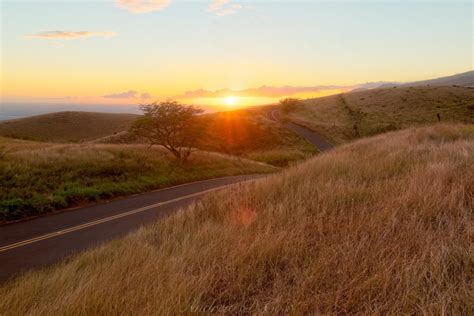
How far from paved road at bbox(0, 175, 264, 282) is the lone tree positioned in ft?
41.8

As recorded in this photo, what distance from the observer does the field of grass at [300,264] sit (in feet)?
9.34

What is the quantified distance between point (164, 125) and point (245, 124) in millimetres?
31766

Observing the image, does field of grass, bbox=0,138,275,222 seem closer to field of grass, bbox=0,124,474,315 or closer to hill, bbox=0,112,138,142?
field of grass, bbox=0,124,474,315

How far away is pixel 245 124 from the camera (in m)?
57.9

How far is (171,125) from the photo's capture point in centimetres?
2781

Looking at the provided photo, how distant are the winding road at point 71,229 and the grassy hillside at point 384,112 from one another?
151 feet

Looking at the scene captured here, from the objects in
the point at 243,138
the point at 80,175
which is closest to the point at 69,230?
the point at 80,175

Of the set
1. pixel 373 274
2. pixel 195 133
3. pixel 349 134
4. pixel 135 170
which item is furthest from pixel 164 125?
pixel 349 134

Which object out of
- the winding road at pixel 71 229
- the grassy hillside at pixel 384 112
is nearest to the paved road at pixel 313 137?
the grassy hillside at pixel 384 112

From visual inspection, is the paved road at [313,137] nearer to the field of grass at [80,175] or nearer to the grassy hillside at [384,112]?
the grassy hillside at [384,112]

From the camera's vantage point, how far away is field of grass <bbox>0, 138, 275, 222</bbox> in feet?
42.1

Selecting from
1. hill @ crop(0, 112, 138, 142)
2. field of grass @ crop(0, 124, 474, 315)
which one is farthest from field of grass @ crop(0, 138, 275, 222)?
hill @ crop(0, 112, 138, 142)

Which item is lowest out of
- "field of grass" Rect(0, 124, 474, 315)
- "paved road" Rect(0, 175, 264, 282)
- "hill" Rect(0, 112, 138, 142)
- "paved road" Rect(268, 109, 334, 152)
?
"paved road" Rect(268, 109, 334, 152)

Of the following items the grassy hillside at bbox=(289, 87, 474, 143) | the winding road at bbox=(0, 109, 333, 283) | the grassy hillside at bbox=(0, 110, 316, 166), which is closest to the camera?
the winding road at bbox=(0, 109, 333, 283)
